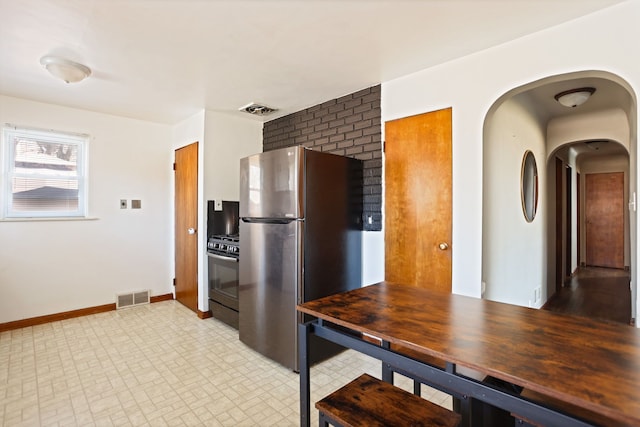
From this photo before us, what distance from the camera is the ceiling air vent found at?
3501 millimetres

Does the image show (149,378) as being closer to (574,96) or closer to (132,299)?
(132,299)

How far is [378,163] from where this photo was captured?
2.94 metres

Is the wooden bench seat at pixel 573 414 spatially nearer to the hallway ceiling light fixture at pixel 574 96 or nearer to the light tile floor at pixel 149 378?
the light tile floor at pixel 149 378

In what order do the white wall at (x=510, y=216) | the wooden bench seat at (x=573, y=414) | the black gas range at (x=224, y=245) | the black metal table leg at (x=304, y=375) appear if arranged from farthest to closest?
the black gas range at (x=224, y=245) < the white wall at (x=510, y=216) < the black metal table leg at (x=304, y=375) < the wooden bench seat at (x=573, y=414)

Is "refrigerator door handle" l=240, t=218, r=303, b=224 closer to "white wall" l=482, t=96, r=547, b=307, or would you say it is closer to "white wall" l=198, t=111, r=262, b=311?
"white wall" l=198, t=111, r=262, b=311

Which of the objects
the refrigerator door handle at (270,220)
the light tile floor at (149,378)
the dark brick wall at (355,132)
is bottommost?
the light tile floor at (149,378)

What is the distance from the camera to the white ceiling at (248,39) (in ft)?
5.81

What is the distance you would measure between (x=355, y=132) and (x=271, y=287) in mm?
1687

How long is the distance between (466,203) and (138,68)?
279cm

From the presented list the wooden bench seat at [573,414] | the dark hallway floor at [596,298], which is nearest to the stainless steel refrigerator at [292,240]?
the wooden bench seat at [573,414]

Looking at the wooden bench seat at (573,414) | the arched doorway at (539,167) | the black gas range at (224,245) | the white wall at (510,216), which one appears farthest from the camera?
the black gas range at (224,245)

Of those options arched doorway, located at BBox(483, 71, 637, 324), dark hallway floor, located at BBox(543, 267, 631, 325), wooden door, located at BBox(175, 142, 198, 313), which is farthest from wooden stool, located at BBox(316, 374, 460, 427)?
dark hallway floor, located at BBox(543, 267, 631, 325)

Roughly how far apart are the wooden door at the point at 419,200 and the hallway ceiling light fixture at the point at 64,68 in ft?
8.30

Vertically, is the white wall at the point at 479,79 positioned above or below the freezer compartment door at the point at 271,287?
above
